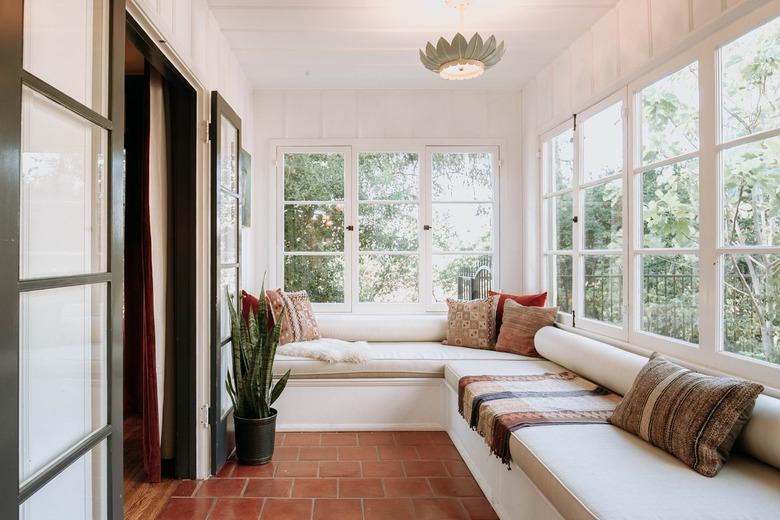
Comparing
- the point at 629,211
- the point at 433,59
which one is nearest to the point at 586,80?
the point at 629,211

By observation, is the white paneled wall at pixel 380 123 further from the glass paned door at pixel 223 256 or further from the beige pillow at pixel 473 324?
the glass paned door at pixel 223 256

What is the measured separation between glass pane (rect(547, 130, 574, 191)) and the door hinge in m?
2.89

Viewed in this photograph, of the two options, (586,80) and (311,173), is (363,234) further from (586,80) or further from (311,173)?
(586,80)

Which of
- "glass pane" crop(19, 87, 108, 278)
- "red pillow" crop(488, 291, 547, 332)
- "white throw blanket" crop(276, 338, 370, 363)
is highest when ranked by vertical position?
"glass pane" crop(19, 87, 108, 278)

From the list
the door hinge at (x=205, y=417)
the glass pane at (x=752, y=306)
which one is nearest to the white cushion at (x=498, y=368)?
the glass pane at (x=752, y=306)

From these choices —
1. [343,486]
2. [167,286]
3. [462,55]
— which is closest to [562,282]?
[462,55]

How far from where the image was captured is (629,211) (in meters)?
2.73

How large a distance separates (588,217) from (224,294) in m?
2.48

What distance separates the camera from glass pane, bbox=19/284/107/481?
1.14 meters

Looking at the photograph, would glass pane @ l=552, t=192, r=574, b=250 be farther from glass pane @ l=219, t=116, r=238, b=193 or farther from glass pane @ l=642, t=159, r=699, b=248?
glass pane @ l=219, t=116, r=238, b=193

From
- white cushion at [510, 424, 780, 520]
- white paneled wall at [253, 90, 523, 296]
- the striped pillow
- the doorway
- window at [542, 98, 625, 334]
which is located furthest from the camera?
white paneled wall at [253, 90, 523, 296]

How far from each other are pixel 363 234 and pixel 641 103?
2.39 metres

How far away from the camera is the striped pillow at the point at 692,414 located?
160 centimetres

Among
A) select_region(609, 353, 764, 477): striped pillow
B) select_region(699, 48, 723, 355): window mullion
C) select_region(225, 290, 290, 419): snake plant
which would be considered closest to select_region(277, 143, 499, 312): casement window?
select_region(225, 290, 290, 419): snake plant
